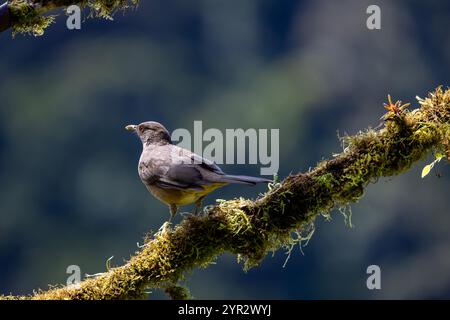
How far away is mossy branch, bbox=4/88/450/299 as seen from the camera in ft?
9.61

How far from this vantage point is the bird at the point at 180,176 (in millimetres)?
3328

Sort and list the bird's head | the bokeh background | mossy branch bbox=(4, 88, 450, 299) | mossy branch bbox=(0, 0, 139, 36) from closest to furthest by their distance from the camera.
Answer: mossy branch bbox=(4, 88, 450, 299) → mossy branch bbox=(0, 0, 139, 36) → the bird's head → the bokeh background

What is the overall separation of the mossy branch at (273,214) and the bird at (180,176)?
240 mm

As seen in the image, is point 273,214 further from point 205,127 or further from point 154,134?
point 205,127

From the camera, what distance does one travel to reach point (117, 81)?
41.2 ft

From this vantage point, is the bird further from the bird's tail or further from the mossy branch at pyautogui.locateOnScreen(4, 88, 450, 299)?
the mossy branch at pyautogui.locateOnScreen(4, 88, 450, 299)

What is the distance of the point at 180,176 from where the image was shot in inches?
134

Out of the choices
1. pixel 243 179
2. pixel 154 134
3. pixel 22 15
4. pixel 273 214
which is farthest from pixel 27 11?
pixel 273 214

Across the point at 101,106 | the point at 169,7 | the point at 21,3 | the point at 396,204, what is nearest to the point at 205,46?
the point at 169,7

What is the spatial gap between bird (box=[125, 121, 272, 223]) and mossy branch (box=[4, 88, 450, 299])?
0.24 meters

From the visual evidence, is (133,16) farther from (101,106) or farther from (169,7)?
(101,106)

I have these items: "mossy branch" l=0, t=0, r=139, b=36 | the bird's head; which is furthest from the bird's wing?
"mossy branch" l=0, t=0, r=139, b=36

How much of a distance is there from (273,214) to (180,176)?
0.64 metres
